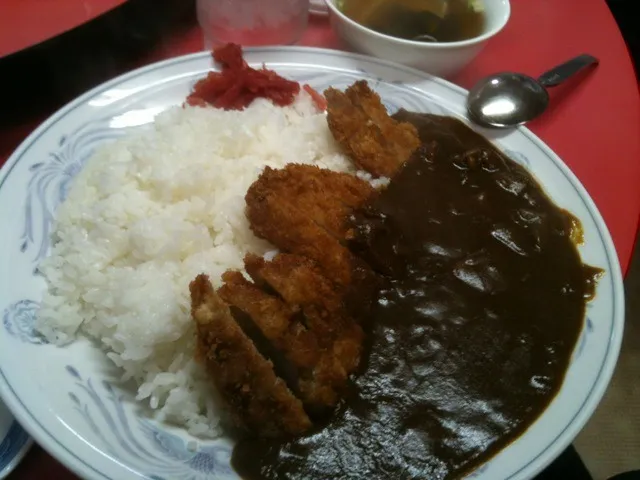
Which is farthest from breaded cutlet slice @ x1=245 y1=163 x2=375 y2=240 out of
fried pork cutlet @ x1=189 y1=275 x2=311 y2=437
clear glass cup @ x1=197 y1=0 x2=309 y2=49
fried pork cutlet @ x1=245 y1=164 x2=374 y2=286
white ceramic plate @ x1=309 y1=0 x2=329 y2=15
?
white ceramic plate @ x1=309 y1=0 x2=329 y2=15

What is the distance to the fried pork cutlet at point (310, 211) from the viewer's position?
5.72ft


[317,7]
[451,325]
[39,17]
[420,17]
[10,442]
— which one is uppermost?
[39,17]

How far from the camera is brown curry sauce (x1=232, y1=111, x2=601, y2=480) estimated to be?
58.6 inches

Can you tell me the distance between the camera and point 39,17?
2.31 metres

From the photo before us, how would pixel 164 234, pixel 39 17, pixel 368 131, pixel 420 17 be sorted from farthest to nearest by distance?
pixel 420 17 < pixel 39 17 < pixel 368 131 < pixel 164 234

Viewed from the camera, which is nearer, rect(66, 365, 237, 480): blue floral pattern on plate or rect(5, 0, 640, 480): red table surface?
rect(66, 365, 237, 480): blue floral pattern on plate

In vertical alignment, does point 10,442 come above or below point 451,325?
above

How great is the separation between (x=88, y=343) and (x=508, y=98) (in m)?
1.82

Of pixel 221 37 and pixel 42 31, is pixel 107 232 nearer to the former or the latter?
pixel 42 31

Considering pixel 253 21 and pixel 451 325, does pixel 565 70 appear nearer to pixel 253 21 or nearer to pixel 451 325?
pixel 253 21

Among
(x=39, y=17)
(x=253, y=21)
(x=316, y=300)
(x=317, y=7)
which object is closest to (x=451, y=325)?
(x=316, y=300)

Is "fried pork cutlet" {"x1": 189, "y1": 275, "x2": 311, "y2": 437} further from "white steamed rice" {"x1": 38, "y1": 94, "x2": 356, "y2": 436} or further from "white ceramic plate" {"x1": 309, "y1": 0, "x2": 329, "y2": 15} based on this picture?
"white ceramic plate" {"x1": 309, "y1": 0, "x2": 329, "y2": 15}

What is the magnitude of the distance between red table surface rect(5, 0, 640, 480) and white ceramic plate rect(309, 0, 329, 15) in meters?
0.04

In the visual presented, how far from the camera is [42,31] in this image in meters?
2.24
